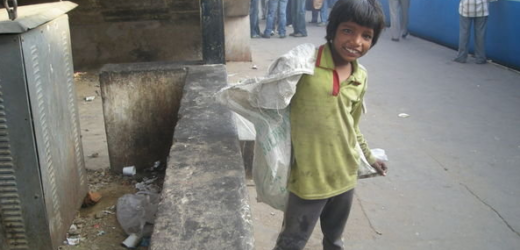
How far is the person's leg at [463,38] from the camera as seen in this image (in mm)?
8484

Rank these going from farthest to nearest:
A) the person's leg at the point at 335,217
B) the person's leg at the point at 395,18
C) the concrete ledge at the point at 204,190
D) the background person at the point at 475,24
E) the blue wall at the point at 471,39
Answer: the person's leg at the point at 395,18 → the background person at the point at 475,24 → the blue wall at the point at 471,39 → the person's leg at the point at 335,217 → the concrete ledge at the point at 204,190

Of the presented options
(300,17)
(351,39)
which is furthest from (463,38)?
(351,39)

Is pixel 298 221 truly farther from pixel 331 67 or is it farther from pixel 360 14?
pixel 360 14

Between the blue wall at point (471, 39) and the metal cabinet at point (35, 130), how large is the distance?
741 centimetres

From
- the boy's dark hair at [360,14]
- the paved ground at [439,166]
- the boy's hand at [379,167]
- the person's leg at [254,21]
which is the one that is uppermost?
the boy's dark hair at [360,14]

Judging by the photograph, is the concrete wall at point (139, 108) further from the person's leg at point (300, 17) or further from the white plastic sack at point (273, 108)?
the person's leg at point (300, 17)

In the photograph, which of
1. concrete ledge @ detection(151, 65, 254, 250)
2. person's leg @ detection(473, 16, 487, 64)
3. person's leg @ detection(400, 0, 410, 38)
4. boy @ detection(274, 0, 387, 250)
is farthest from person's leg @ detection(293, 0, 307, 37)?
boy @ detection(274, 0, 387, 250)

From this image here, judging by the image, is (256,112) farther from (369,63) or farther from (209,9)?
(369,63)

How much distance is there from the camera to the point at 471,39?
9.39 metres

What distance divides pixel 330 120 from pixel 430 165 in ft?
8.29

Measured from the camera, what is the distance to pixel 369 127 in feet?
17.4

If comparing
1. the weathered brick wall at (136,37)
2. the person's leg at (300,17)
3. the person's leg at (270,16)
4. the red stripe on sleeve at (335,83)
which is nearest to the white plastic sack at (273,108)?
the red stripe on sleeve at (335,83)

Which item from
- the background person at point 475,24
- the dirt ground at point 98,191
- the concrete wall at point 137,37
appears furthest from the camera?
the background person at point 475,24

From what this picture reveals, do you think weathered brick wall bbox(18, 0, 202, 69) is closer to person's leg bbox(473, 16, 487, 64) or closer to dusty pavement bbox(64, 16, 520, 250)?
dusty pavement bbox(64, 16, 520, 250)
